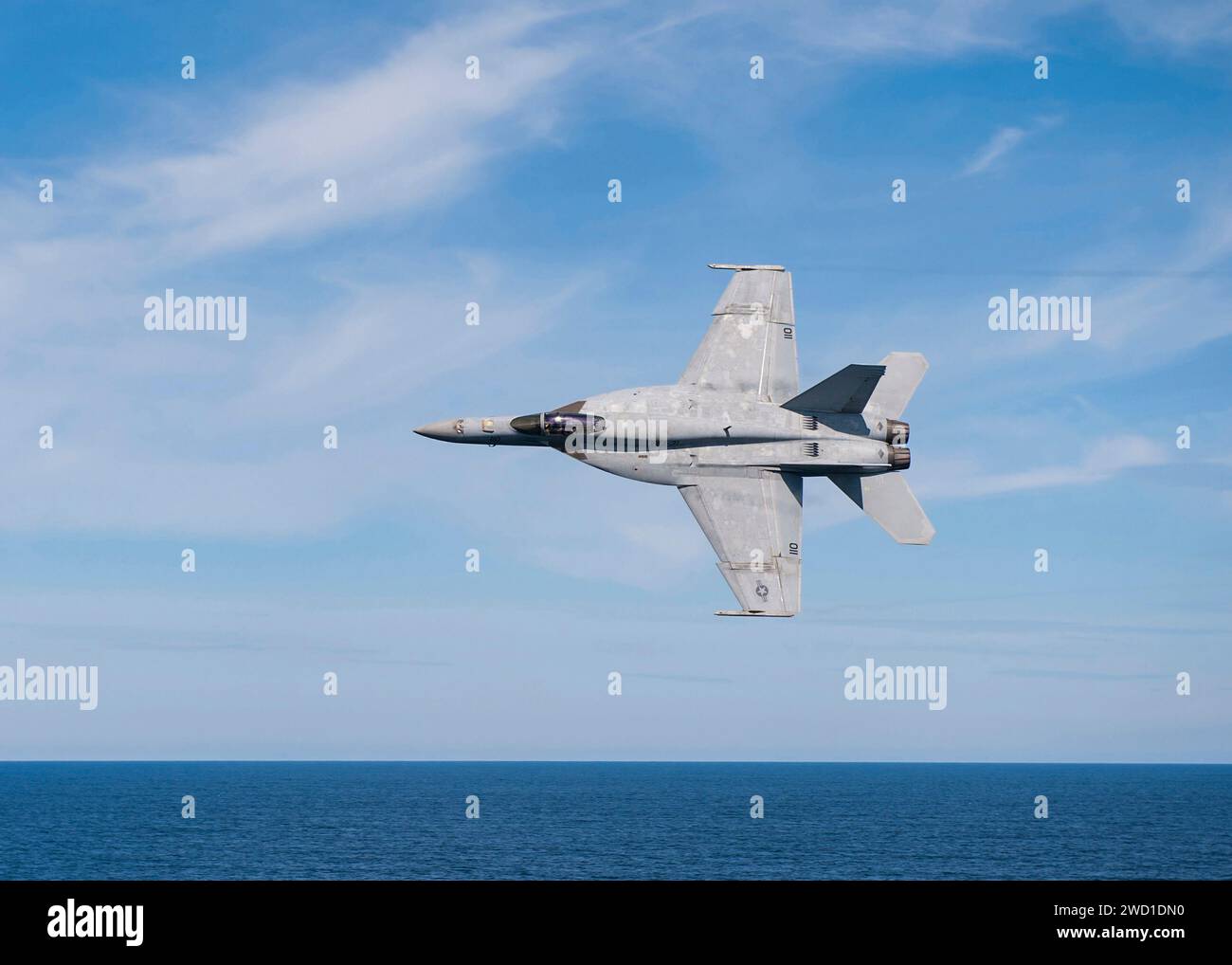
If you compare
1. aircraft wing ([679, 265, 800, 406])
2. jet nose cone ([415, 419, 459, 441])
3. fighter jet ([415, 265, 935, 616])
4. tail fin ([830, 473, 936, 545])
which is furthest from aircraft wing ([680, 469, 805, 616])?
jet nose cone ([415, 419, 459, 441])

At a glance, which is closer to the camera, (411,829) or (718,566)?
(718,566)

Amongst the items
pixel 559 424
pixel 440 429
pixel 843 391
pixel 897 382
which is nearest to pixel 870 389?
pixel 843 391

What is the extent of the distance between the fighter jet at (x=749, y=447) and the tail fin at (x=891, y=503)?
0.04 metres

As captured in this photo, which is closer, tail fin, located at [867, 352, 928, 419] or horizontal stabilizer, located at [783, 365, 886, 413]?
horizontal stabilizer, located at [783, 365, 886, 413]

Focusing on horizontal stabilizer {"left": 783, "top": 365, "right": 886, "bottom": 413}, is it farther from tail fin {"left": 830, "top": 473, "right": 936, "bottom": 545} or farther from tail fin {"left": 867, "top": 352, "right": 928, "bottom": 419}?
tail fin {"left": 830, "top": 473, "right": 936, "bottom": 545}

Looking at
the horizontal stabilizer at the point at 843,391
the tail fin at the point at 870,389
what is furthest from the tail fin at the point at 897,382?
the horizontal stabilizer at the point at 843,391

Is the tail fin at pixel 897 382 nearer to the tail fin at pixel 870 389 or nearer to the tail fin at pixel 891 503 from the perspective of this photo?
the tail fin at pixel 870 389

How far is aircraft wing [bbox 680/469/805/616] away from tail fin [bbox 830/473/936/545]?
2.46m

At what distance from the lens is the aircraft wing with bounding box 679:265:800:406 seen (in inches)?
2084
